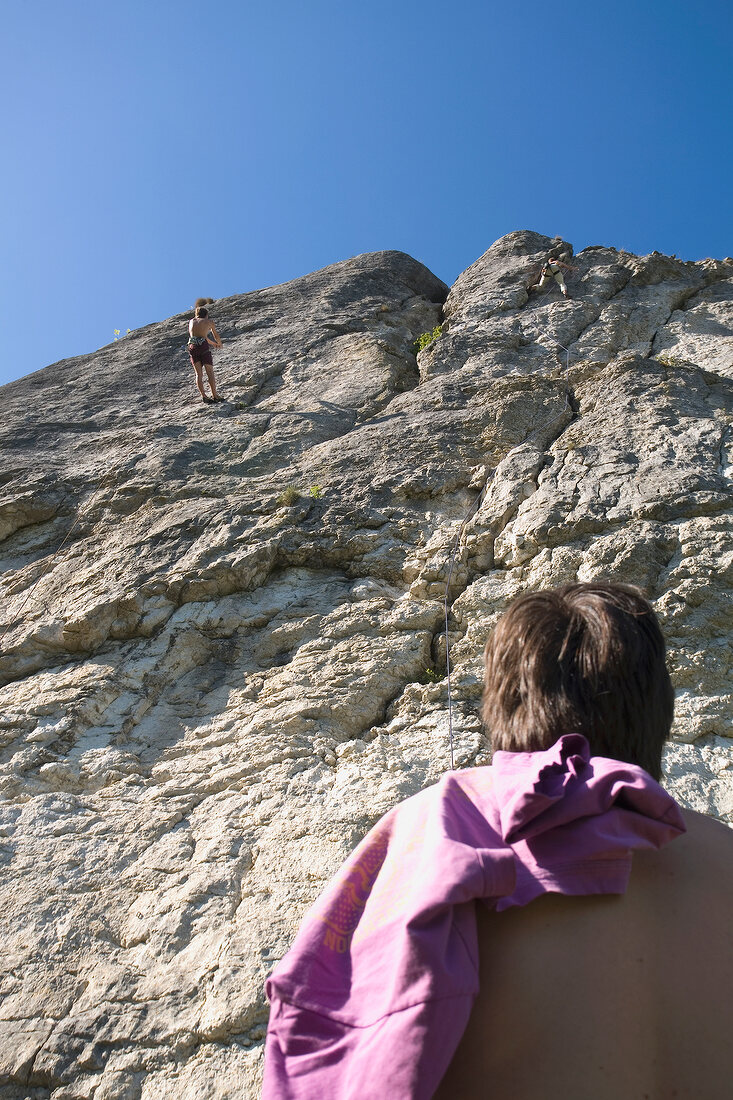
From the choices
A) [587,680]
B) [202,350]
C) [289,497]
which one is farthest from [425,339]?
[587,680]

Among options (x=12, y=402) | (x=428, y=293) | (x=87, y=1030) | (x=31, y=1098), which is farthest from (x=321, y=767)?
(x=428, y=293)

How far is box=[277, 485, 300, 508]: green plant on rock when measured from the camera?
6.00 metres

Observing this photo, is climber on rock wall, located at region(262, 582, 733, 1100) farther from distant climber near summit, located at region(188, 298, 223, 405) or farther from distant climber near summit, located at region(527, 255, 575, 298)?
distant climber near summit, located at region(527, 255, 575, 298)

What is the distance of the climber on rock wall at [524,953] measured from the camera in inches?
43.6

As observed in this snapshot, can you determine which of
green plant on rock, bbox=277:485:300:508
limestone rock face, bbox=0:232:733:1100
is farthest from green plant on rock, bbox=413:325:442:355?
green plant on rock, bbox=277:485:300:508

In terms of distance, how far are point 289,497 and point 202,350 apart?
12.0 feet

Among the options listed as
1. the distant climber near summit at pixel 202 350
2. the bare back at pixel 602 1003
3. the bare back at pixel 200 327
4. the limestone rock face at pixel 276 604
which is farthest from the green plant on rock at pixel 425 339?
the bare back at pixel 602 1003

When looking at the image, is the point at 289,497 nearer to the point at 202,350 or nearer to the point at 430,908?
the point at 202,350

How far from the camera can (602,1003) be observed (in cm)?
114

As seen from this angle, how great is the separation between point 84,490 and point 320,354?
11.2ft

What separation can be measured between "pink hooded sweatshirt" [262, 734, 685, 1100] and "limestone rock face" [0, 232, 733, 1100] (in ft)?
5.61

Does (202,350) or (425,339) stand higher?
(202,350)

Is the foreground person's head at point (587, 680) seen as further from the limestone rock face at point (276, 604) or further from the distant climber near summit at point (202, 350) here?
the distant climber near summit at point (202, 350)

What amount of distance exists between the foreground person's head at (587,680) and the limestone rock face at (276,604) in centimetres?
188
